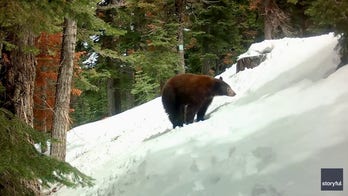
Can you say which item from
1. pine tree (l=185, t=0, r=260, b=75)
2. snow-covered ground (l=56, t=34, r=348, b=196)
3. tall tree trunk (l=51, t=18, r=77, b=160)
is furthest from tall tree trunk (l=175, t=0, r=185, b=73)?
snow-covered ground (l=56, t=34, r=348, b=196)

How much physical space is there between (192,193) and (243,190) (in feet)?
2.50

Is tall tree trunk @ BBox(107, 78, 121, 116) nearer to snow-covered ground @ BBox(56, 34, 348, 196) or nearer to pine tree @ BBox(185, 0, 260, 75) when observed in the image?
pine tree @ BBox(185, 0, 260, 75)

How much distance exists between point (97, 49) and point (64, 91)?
1.47 m

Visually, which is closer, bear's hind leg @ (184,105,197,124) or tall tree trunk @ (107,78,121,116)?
bear's hind leg @ (184,105,197,124)

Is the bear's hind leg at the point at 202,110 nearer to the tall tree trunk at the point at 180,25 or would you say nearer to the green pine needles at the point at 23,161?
the green pine needles at the point at 23,161

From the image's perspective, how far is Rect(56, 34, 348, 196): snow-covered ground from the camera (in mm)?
4215

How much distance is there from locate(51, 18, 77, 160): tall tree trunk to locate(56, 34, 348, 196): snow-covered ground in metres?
1.22

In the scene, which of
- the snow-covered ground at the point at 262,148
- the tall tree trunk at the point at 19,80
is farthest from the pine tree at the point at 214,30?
the tall tree trunk at the point at 19,80

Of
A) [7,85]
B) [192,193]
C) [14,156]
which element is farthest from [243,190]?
[7,85]

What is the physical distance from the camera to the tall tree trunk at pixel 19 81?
6500 mm

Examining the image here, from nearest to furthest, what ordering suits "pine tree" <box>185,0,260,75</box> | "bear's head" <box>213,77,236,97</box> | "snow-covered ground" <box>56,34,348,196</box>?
"snow-covered ground" <box>56,34,348,196</box> → "bear's head" <box>213,77,236,97</box> → "pine tree" <box>185,0,260,75</box>

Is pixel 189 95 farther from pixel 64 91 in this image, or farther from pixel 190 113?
pixel 64 91

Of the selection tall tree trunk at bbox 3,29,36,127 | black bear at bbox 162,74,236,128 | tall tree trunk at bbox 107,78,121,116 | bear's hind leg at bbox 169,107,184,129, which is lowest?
tall tree trunk at bbox 107,78,121,116

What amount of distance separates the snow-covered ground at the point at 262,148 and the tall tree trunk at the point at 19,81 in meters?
1.72
